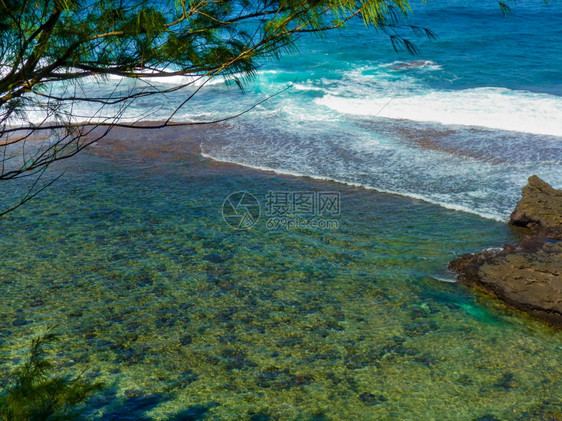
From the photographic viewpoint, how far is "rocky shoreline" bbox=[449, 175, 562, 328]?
620 cm

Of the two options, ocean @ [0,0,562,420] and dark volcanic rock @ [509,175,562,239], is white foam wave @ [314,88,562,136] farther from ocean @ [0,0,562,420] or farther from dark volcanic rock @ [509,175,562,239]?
dark volcanic rock @ [509,175,562,239]

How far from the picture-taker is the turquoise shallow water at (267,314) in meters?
4.92

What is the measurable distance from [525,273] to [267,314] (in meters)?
2.83

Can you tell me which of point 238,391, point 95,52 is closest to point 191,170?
point 238,391

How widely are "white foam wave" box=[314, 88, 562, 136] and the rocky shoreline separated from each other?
601 cm

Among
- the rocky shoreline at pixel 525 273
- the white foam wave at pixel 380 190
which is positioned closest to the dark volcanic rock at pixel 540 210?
the rocky shoreline at pixel 525 273

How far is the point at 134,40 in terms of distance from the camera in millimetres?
3777

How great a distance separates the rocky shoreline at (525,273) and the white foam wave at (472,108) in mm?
6013

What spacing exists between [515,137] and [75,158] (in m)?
8.73

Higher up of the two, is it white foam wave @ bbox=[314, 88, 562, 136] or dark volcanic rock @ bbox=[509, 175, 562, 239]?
white foam wave @ bbox=[314, 88, 562, 136]

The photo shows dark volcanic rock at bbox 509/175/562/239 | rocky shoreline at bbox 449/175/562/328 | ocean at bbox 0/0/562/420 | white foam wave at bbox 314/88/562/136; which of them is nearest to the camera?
ocean at bbox 0/0/562/420

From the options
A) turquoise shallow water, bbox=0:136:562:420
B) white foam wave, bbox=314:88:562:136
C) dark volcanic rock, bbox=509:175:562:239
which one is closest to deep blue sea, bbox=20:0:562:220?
white foam wave, bbox=314:88:562:136

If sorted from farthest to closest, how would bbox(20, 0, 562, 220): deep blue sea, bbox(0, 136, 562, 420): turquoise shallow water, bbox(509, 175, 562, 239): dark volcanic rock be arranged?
bbox(20, 0, 562, 220): deep blue sea, bbox(509, 175, 562, 239): dark volcanic rock, bbox(0, 136, 562, 420): turquoise shallow water

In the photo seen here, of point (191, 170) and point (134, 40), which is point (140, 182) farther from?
point (134, 40)
